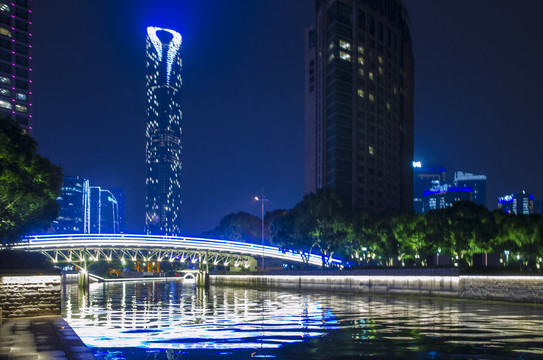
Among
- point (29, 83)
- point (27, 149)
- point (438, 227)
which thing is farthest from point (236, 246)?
point (27, 149)

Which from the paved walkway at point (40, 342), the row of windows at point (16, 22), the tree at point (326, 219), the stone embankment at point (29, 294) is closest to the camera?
the paved walkway at point (40, 342)

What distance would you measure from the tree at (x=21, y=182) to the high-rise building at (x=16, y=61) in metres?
94.8

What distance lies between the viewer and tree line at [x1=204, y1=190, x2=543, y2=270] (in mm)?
76812

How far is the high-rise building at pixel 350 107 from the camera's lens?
173250mm

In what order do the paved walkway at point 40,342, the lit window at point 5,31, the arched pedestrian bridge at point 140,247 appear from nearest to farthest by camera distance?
the paved walkway at point 40,342 → the arched pedestrian bridge at point 140,247 → the lit window at point 5,31

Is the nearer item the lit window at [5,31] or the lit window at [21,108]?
the lit window at [5,31]

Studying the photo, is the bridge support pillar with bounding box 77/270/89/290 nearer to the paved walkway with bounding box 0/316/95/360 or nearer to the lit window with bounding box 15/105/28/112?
the lit window with bounding box 15/105/28/112

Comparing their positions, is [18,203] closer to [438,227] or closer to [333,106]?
[438,227]

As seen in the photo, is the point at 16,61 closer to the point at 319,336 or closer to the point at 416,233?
the point at 416,233

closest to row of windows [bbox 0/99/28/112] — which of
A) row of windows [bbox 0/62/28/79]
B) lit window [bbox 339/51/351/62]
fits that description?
row of windows [bbox 0/62/28/79]

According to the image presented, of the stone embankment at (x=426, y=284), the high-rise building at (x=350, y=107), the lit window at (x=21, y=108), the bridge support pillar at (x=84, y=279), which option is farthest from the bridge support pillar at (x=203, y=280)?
the lit window at (x=21, y=108)

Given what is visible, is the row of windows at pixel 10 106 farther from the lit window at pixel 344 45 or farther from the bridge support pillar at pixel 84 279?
the lit window at pixel 344 45

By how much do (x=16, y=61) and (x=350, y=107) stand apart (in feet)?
313

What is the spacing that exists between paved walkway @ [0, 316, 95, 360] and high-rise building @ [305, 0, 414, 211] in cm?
Result: 14857
